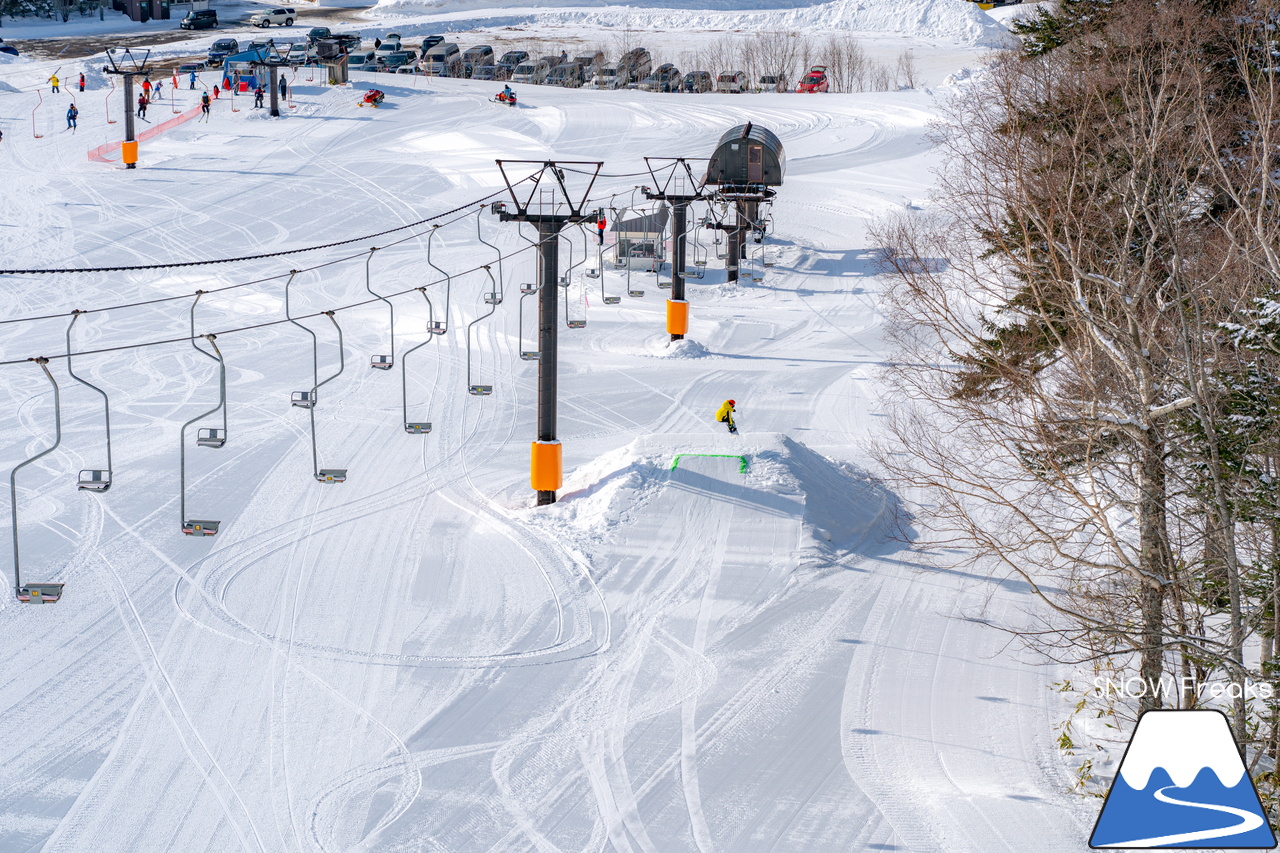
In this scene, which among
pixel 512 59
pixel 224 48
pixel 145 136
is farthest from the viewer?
pixel 512 59

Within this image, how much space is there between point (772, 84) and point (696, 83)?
5120mm

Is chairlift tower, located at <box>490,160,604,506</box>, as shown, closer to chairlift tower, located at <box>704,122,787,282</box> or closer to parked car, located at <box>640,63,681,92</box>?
chairlift tower, located at <box>704,122,787,282</box>

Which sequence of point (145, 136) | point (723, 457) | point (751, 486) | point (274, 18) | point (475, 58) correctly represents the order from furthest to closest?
point (274, 18), point (475, 58), point (145, 136), point (723, 457), point (751, 486)

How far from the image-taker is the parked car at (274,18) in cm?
7906

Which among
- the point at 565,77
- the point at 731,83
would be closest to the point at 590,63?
the point at 565,77

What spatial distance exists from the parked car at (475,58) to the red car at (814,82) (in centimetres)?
1603

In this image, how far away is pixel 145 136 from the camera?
4909cm

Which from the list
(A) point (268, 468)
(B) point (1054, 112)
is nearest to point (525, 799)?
(A) point (268, 468)

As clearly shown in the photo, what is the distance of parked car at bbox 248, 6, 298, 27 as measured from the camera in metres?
79.1

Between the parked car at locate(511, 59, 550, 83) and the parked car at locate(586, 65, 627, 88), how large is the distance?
7.88 feet

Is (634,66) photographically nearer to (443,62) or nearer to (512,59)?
(512,59)

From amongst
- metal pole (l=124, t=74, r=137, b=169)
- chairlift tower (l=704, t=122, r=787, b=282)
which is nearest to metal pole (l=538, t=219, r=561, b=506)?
chairlift tower (l=704, t=122, r=787, b=282)

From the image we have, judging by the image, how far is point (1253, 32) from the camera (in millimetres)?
18438

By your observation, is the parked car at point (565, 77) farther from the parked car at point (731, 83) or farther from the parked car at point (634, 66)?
the parked car at point (731, 83)
